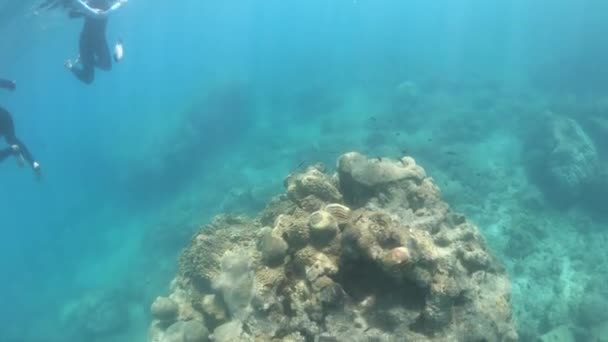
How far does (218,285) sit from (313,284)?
290 centimetres

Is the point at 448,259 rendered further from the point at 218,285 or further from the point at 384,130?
the point at 384,130

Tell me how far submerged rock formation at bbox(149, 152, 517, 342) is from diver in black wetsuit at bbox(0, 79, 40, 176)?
39.7 ft

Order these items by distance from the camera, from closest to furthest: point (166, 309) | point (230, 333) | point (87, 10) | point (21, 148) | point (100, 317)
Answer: point (230, 333) → point (166, 309) → point (87, 10) → point (21, 148) → point (100, 317)

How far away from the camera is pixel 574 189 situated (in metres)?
18.3

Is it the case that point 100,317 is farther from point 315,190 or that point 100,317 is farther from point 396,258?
point 396,258

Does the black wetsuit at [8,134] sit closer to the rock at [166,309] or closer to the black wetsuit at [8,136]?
the black wetsuit at [8,136]

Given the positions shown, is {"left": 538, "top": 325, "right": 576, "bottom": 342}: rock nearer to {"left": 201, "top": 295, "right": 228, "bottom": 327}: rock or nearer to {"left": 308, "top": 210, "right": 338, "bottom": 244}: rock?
{"left": 201, "top": 295, "right": 228, "bottom": 327}: rock

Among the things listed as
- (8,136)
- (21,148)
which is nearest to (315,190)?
(21,148)

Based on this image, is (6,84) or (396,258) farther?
(6,84)

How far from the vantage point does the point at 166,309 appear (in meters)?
9.45

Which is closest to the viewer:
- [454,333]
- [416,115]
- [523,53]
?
[454,333]

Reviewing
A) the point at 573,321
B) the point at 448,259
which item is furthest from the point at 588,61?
the point at 448,259

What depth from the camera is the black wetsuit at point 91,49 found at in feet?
56.2

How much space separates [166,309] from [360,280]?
5384 millimetres
